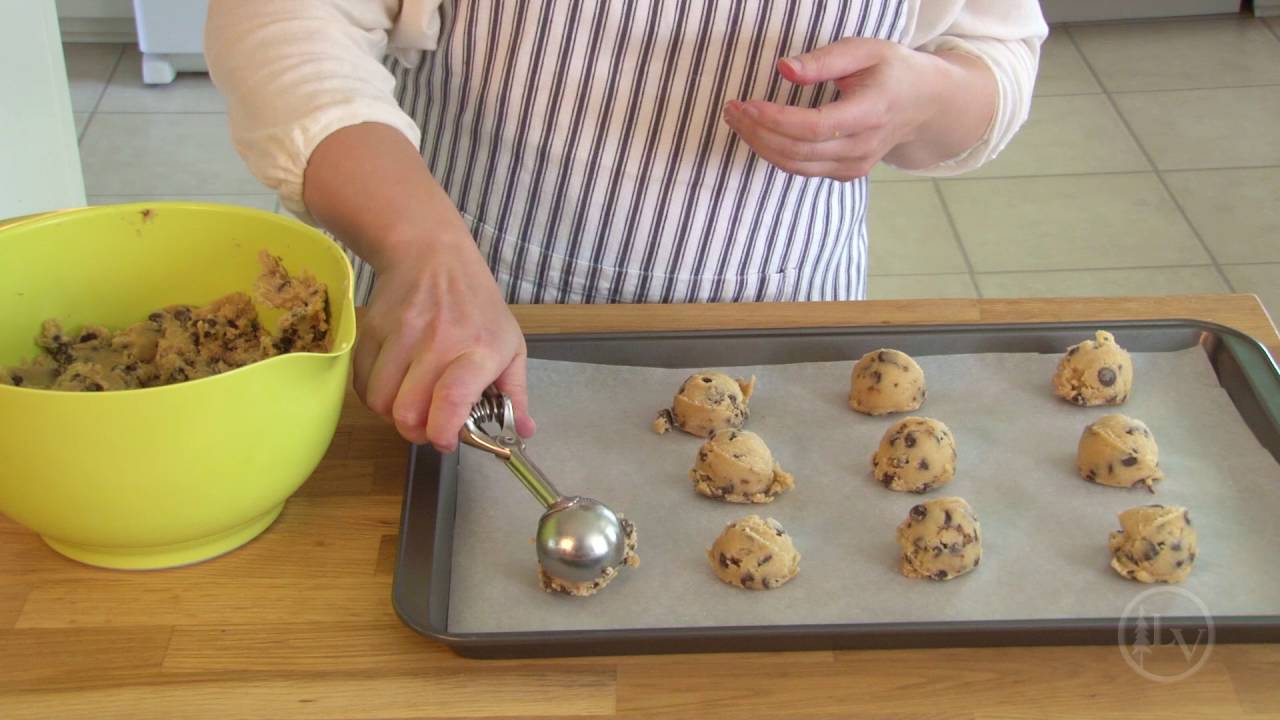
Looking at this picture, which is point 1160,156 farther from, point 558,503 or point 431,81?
point 558,503

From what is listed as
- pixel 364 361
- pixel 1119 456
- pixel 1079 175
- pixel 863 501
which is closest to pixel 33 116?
pixel 364 361

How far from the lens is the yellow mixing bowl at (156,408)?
2.19ft

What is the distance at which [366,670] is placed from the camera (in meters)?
0.69

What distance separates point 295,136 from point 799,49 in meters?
0.40

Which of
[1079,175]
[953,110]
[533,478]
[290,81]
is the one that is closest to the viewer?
[533,478]

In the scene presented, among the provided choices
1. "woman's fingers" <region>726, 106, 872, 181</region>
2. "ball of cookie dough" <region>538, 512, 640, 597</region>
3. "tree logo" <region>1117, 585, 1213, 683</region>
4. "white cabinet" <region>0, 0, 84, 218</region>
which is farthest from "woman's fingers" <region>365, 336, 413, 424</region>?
"white cabinet" <region>0, 0, 84, 218</region>

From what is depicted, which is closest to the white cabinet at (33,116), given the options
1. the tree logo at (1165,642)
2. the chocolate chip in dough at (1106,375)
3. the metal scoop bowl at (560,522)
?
the metal scoop bowl at (560,522)

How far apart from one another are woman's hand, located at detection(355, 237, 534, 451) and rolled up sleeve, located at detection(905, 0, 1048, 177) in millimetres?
454

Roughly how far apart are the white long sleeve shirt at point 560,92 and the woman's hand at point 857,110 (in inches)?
2.6

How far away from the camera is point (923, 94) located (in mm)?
982

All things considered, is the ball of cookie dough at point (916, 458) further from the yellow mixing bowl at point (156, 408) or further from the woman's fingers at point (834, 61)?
the yellow mixing bowl at point (156, 408)

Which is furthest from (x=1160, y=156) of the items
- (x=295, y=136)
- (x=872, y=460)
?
(x=295, y=136)

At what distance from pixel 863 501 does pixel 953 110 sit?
0.36 metres

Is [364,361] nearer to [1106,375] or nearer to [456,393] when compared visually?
[456,393]
